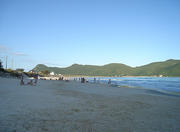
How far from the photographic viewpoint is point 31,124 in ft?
15.2

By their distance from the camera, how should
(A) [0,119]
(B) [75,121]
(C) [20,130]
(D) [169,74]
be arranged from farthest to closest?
1. (D) [169,74]
2. (B) [75,121]
3. (A) [0,119]
4. (C) [20,130]

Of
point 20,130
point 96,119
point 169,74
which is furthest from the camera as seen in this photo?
point 169,74

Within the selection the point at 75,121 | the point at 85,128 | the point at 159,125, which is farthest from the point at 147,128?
the point at 75,121

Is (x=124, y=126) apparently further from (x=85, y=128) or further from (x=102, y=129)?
(x=85, y=128)

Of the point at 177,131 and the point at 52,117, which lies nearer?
the point at 177,131

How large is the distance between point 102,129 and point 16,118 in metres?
3.06

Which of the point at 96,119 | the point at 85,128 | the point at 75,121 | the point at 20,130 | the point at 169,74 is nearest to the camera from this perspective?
the point at 20,130

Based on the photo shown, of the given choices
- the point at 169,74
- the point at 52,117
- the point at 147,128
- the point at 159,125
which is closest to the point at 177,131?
the point at 159,125

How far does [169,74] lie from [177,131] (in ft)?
587

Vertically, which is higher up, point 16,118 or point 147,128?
point 16,118

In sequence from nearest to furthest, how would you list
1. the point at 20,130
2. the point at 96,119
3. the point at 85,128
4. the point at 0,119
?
the point at 20,130, the point at 85,128, the point at 0,119, the point at 96,119

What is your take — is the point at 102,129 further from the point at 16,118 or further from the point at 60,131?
the point at 16,118

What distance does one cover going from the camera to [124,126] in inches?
195

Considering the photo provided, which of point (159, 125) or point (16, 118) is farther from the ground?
point (16, 118)
